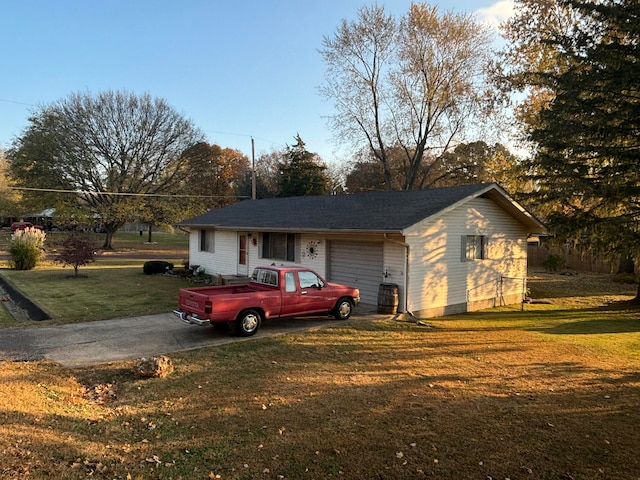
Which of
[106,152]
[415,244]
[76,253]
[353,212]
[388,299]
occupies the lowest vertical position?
[388,299]

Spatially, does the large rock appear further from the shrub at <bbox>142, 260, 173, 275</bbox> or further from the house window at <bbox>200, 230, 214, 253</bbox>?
the shrub at <bbox>142, 260, 173, 275</bbox>

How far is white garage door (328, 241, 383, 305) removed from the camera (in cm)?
1399

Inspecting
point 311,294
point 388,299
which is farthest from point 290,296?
point 388,299

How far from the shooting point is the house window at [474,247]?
14719 millimetres

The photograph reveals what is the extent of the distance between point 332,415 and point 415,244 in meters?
7.89

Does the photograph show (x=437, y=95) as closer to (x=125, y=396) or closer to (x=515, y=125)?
(x=515, y=125)

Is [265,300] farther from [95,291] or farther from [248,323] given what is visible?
[95,291]

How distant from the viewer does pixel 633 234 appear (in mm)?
12633

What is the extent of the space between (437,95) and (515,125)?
6.10m

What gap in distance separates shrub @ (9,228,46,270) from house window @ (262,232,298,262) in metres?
14.1

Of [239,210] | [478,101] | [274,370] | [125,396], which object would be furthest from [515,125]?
[125,396]

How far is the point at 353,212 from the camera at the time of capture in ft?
51.8

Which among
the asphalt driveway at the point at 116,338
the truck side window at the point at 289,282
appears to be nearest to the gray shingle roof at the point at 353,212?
the truck side window at the point at 289,282

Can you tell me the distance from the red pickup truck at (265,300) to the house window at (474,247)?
15.4 feet
